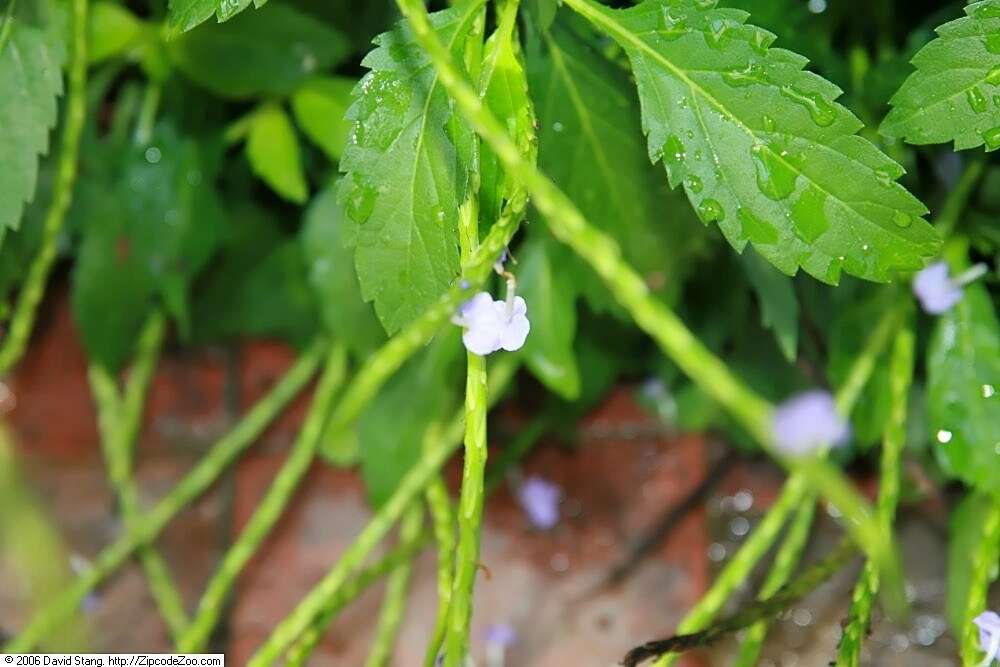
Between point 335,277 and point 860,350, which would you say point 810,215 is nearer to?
point 860,350

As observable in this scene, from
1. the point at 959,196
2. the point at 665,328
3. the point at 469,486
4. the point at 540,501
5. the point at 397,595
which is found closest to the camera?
the point at 665,328

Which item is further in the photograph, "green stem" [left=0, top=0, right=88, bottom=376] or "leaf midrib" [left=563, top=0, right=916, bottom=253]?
"green stem" [left=0, top=0, right=88, bottom=376]

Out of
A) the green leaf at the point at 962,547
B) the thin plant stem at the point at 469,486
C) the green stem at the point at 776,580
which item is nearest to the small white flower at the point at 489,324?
the thin plant stem at the point at 469,486

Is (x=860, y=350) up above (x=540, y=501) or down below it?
above

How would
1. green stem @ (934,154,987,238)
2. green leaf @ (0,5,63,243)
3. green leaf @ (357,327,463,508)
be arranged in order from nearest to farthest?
1. green leaf @ (0,5,63,243)
2. green stem @ (934,154,987,238)
3. green leaf @ (357,327,463,508)

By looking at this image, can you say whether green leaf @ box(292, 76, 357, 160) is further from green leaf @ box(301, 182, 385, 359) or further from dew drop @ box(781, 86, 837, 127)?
dew drop @ box(781, 86, 837, 127)

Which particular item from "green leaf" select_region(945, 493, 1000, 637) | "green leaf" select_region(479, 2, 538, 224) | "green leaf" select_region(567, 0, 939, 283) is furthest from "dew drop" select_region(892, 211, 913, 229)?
"green leaf" select_region(945, 493, 1000, 637)

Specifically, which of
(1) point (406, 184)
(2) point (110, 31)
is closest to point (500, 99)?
(1) point (406, 184)

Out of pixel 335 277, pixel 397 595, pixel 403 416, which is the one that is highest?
pixel 335 277
